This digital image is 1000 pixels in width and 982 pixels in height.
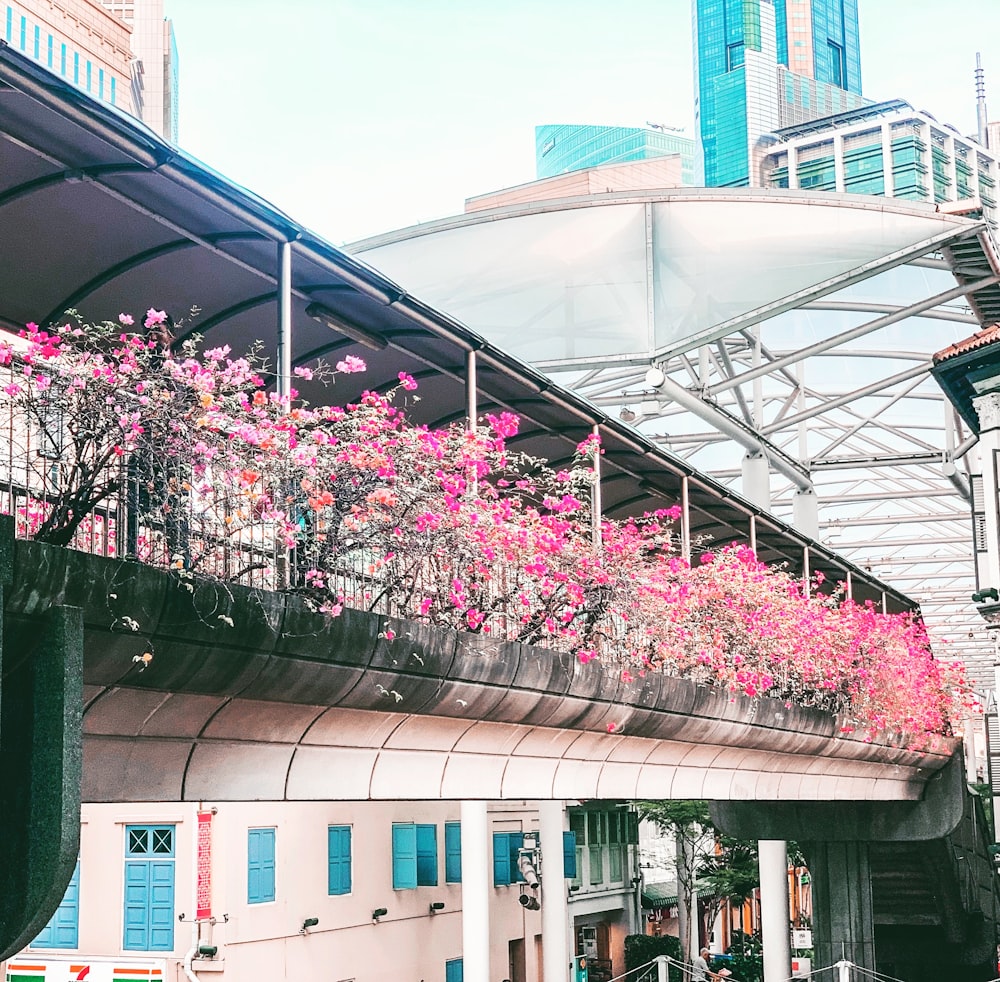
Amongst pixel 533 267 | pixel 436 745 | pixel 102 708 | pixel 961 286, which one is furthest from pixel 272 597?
pixel 961 286

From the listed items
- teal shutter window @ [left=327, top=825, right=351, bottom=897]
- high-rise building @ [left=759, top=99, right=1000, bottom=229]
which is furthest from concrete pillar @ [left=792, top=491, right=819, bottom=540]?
high-rise building @ [left=759, top=99, right=1000, bottom=229]

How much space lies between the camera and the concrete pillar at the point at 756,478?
2789 cm

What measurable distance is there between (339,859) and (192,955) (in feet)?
14.1

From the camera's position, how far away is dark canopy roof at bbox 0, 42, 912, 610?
8562mm

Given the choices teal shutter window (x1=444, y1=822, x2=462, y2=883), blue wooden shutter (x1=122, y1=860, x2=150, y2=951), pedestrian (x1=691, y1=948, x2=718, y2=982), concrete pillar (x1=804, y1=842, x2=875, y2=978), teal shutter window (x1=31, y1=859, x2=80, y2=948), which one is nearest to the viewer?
blue wooden shutter (x1=122, y1=860, x2=150, y2=951)

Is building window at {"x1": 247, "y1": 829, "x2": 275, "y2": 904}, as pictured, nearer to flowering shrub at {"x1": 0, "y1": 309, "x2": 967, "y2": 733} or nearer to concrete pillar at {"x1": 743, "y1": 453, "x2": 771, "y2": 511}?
concrete pillar at {"x1": 743, "y1": 453, "x2": 771, "y2": 511}

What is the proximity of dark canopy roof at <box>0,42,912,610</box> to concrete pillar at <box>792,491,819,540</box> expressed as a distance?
1483cm

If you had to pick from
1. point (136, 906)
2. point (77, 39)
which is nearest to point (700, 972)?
point (136, 906)

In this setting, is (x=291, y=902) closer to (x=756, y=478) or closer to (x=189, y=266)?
(x=756, y=478)

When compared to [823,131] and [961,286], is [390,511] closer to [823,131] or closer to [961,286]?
[961,286]

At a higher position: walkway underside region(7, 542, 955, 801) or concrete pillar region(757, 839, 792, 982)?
walkway underside region(7, 542, 955, 801)

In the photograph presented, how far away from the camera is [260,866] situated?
25781mm

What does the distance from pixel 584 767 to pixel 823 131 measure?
16903 centimetres

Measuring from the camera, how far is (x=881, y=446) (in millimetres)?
32781
